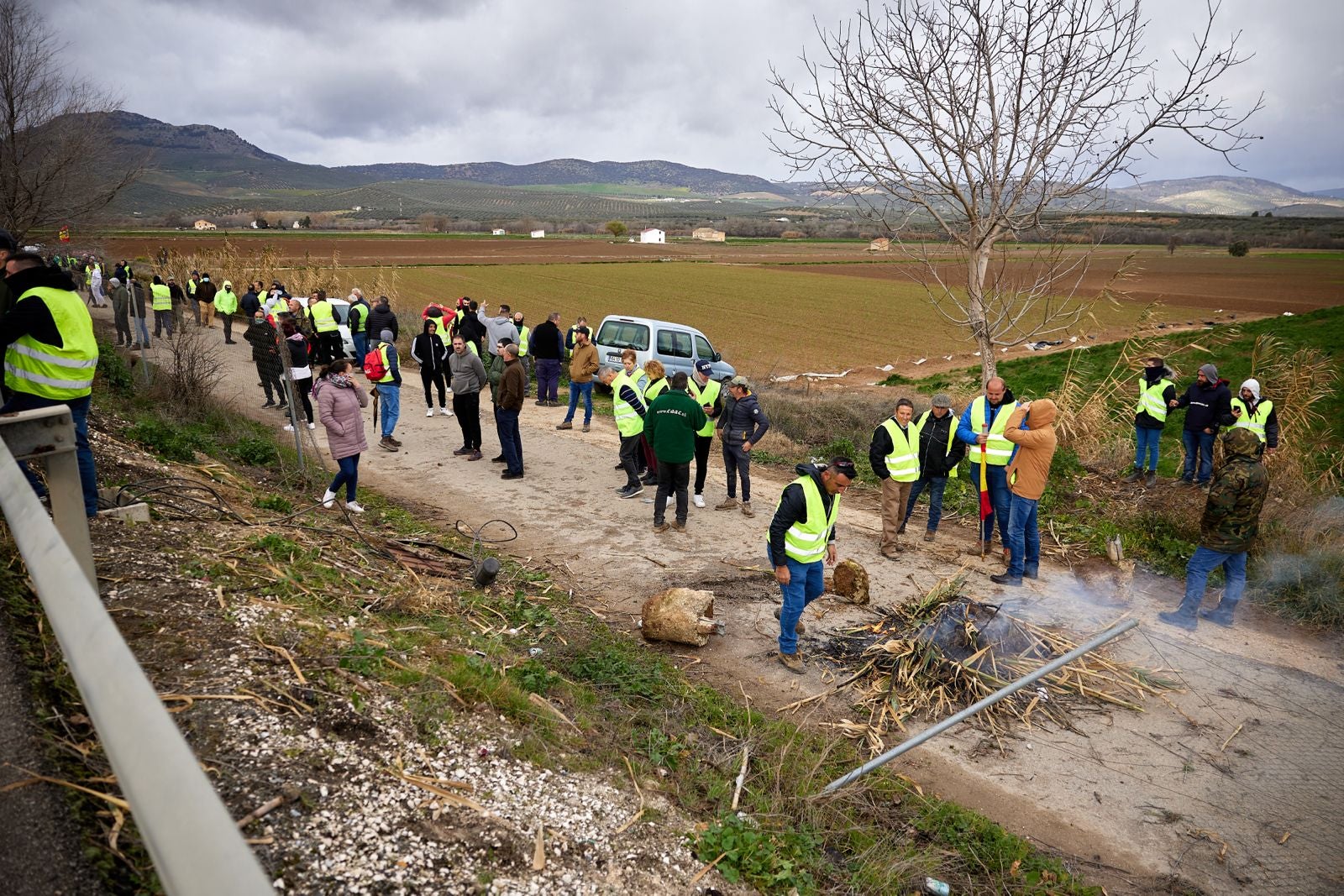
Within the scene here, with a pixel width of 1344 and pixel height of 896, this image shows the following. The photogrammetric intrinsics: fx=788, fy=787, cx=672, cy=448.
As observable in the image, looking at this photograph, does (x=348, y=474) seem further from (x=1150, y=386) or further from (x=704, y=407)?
(x=1150, y=386)

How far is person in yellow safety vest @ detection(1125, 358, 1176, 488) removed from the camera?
11.4m

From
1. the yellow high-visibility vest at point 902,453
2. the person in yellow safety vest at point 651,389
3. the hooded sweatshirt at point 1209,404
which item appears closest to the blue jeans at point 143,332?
the person in yellow safety vest at point 651,389

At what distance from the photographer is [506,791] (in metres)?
3.59

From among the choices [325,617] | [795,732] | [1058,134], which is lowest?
[795,732]

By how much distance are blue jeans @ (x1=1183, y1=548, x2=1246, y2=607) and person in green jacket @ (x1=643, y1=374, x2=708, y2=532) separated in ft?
17.0

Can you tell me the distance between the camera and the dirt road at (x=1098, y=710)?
475 cm

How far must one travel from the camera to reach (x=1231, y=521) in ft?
23.6

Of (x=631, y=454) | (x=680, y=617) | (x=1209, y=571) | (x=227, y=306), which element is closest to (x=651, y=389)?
(x=631, y=454)

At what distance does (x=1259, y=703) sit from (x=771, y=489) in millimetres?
6339

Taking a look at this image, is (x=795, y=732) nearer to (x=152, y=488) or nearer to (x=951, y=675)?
(x=951, y=675)

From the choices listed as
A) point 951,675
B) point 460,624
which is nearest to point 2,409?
point 460,624

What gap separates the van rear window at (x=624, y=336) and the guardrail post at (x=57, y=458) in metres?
13.5

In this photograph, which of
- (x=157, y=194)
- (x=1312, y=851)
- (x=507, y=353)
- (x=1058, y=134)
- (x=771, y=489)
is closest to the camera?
(x=1312, y=851)

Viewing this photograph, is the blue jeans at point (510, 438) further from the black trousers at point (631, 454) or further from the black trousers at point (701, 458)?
the black trousers at point (701, 458)
